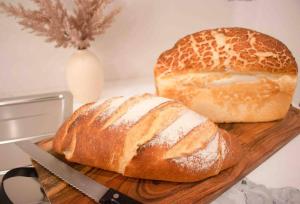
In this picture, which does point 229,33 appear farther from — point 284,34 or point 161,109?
point 284,34

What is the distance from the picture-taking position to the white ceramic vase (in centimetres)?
107

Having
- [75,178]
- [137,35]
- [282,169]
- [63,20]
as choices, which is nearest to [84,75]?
[63,20]

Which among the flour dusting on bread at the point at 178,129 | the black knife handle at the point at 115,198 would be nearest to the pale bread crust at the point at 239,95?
the flour dusting on bread at the point at 178,129

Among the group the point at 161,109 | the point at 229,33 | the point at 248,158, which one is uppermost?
the point at 229,33

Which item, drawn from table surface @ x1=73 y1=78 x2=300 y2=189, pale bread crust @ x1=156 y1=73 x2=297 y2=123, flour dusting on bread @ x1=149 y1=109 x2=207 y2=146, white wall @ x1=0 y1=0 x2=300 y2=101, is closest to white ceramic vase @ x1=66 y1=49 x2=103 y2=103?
white wall @ x1=0 y1=0 x2=300 y2=101

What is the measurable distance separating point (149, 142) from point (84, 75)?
518 mm

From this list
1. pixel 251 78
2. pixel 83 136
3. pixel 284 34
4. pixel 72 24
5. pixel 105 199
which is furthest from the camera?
pixel 284 34

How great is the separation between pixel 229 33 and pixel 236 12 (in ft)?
2.54

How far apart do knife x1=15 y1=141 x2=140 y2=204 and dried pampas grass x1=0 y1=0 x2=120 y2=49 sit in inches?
15.4

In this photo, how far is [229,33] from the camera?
37.4 inches

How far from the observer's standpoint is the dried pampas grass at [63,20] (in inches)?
37.8

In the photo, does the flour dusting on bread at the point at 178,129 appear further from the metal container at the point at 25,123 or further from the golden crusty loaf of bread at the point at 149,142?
the metal container at the point at 25,123

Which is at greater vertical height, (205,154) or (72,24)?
(72,24)

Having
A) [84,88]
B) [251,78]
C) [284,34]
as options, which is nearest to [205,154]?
[251,78]
